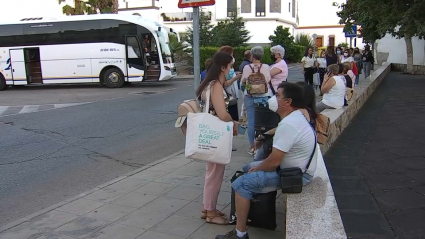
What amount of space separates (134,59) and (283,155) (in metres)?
17.4

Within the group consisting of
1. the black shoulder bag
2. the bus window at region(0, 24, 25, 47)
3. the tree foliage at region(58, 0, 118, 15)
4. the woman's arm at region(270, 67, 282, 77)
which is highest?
the tree foliage at region(58, 0, 118, 15)

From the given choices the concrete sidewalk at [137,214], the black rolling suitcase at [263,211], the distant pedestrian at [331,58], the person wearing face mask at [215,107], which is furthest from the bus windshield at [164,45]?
the black rolling suitcase at [263,211]

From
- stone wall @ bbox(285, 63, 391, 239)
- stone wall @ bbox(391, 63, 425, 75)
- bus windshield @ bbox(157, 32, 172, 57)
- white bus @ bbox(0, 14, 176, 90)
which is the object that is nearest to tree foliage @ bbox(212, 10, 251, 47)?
stone wall @ bbox(391, 63, 425, 75)

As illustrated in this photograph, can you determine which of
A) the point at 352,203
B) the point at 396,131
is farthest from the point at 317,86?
the point at 352,203

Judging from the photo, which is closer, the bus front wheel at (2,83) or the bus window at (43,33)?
the bus window at (43,33)

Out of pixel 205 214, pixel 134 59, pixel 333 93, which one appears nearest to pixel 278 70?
pixel 333 93

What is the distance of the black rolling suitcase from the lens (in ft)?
11.5

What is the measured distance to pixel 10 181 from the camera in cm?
570

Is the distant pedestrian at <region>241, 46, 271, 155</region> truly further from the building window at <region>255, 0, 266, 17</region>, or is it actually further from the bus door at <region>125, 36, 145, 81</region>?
the building window at <region>255, 0, 266, 17</region>

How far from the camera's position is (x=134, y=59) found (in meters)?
19.7

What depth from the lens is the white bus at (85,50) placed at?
19641 mm

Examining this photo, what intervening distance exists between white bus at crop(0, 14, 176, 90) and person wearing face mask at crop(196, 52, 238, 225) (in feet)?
52.9

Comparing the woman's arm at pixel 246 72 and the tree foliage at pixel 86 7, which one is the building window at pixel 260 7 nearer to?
the tree foliage at pixel 86 7

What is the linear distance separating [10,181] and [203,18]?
29.3m
